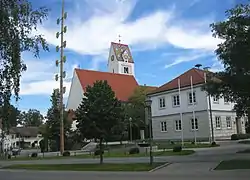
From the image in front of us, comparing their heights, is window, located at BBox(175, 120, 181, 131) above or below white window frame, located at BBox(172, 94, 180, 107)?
below

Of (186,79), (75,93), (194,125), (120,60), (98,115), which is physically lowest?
(98,115)

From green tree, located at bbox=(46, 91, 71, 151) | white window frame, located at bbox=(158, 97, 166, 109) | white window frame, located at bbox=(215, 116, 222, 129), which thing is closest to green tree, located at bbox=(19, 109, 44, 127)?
green tree, located at bbox=(46, 91, 71, 151)

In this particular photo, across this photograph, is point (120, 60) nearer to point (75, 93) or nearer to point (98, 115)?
point (75, 93)

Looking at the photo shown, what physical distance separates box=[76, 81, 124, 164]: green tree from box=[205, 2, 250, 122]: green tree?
738 centimetres

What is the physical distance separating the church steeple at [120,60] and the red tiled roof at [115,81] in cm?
1858

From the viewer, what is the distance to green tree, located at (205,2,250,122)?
21812 millimetres

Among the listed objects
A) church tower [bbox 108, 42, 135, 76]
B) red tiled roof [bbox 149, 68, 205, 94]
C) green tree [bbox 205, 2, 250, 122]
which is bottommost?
green tree [bbox 205, 2, 250, 122]

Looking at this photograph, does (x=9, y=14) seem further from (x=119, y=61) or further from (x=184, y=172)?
(x=119, y=61)

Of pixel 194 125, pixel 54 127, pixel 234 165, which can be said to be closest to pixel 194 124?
pixel 194 125

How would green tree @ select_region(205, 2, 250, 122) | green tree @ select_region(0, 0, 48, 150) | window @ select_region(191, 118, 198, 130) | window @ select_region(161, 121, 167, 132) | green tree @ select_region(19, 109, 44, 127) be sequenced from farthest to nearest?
green tree @ select_region(19, 109, 44, 127), window @ select_region(161, 121, 167, 132), window @ select_region(191, 118, 198, 130), green tree @ select_region(205, 2, 250, 122), green tree @ select_region(0, 0, 48, 150)

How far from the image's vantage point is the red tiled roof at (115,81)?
279ft

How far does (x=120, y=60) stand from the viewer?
114 m

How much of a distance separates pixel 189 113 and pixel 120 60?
208 ft

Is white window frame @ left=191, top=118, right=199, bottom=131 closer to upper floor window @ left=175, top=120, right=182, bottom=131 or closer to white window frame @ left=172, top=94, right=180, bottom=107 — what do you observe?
upper floor window @ left=175, top=120, right=182, bottom=131
